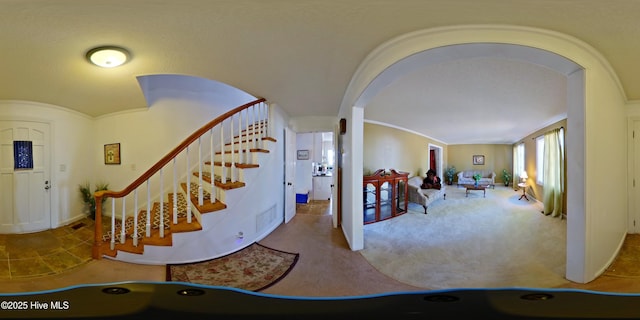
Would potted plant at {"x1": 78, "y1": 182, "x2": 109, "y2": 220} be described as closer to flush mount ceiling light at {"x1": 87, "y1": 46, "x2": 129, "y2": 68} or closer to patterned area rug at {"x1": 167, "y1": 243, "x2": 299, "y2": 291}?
patterned area rug at {"x1": 167, "y1": 243, "x2": 299, "y2": 291}

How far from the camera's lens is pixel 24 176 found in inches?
30.6

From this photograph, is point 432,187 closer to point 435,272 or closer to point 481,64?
point 481,64

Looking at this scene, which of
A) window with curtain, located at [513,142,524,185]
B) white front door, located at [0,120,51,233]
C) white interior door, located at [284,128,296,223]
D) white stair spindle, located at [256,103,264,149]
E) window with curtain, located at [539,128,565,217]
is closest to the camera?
white front door, located at [0,120,51,233]

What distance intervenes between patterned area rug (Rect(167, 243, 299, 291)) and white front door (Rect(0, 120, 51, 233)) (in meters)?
0.51

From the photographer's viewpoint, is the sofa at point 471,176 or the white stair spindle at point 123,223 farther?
the sofa at point 471,176

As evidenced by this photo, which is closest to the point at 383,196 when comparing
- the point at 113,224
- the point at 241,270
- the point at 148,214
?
the point at 241,270


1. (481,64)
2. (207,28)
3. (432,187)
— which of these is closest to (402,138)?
(432,187)

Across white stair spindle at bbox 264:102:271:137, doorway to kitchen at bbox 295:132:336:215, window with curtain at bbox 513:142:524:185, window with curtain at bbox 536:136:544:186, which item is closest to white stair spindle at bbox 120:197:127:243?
white stair spindle at bbox 264:102:271:137

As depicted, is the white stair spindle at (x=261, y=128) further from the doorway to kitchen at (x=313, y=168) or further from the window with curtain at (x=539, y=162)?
the window with curtain at (x=539, y=162)

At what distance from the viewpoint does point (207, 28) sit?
3.56ft

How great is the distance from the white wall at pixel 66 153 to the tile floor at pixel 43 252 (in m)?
0.06

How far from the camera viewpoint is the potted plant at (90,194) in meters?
0.88

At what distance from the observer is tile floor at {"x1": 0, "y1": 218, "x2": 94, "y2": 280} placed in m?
0.75

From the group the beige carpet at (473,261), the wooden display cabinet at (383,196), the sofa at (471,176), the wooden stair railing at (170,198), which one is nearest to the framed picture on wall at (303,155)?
the wooden display cabinet at (383,196)
